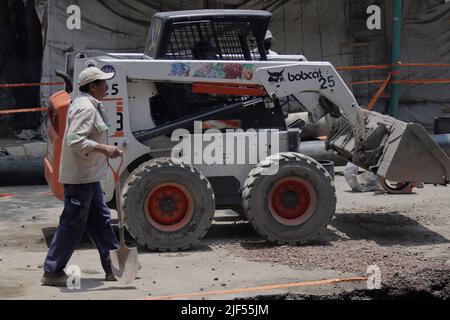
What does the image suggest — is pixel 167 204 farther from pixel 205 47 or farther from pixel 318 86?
pixel 318 86

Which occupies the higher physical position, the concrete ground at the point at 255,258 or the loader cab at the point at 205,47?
the loader cab at the point at 205,47

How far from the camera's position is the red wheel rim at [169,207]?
9242 millimetres

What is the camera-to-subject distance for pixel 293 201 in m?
9.49

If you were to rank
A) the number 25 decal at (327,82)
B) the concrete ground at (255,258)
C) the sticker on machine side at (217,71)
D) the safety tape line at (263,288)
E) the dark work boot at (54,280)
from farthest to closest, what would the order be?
the number 25 decal at (327,82) → the sticker on machine side at (217,71) → the dark work boot at (54,280) → the concrete ground at (255,258) → the safety tape line at (263,288)

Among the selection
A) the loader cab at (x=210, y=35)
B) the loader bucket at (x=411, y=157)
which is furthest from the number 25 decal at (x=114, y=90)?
the loader bucket at (x=411, y=157)

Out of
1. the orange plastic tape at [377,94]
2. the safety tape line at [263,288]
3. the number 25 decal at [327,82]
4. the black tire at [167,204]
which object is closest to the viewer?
the safety tape line at [263,288]

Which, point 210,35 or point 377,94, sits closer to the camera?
point 210,35

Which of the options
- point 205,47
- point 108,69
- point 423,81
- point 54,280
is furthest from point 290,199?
point 423,81

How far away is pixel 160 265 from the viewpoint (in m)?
8.61

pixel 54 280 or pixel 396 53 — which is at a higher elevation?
pixel 396 53

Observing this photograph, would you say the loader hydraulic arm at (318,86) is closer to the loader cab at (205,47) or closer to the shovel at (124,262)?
the loader cab at (205,47)

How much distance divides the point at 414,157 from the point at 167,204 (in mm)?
2471

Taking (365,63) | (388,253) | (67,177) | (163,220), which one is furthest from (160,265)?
(365,63)
